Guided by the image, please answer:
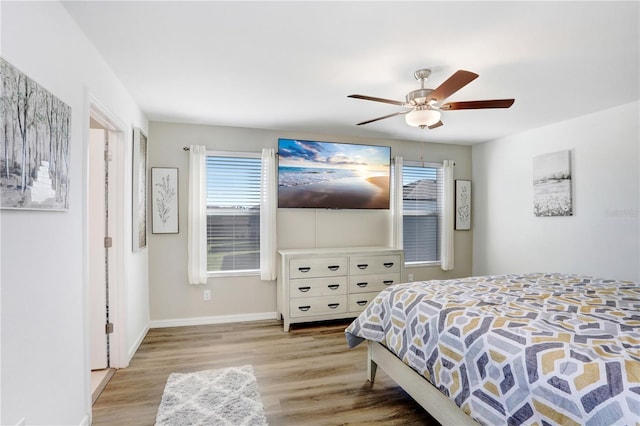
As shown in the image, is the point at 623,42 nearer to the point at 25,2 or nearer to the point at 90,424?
the point at 25,2

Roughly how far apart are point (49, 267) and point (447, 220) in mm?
4401

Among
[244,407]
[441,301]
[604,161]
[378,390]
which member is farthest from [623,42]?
[244,407]

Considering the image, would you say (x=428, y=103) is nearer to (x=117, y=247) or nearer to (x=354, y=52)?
(x=354, y=52)

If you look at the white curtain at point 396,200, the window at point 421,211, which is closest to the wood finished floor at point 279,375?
the white curtain at point 396,200

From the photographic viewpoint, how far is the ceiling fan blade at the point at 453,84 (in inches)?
72.8

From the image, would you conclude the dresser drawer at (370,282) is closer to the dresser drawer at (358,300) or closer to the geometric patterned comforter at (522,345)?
the dresser drawer at (358,300)

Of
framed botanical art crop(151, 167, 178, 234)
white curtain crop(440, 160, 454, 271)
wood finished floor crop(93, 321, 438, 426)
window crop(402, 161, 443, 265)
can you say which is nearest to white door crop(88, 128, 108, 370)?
wood finished floor crop(93, 321, 438, 426)

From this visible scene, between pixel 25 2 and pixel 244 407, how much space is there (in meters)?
2.40

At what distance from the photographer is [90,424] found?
6.59 feet

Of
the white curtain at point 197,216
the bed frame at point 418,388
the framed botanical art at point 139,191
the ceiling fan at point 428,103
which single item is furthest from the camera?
the white curtain at point 197,216

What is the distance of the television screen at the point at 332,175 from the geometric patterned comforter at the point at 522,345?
6.33ft

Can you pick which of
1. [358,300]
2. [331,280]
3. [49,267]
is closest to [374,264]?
[358,300]

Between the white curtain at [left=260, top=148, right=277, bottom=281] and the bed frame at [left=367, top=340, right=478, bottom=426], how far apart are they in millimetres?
1832

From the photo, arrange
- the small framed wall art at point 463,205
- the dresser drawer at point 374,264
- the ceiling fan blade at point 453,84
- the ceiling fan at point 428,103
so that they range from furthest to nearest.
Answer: the small framed wall art at point 463,205 < the dresser drawer at point 374,264 < the ceiling fan at point 428,103 < the ceiling fan blade at point 453,84
